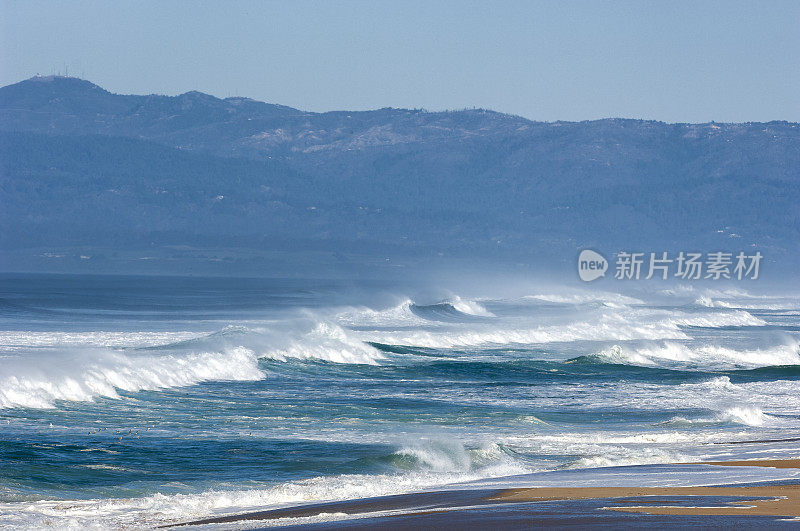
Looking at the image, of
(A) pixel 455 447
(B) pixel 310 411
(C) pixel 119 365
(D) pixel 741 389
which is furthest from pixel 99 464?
(D) pixel 741 389

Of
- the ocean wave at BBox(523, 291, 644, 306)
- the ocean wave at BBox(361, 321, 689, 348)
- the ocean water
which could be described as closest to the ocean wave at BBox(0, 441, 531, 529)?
the ocean water

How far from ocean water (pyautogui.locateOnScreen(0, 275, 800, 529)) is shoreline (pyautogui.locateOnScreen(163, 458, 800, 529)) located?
1.29 m

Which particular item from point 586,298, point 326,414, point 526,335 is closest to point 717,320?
point 526,335

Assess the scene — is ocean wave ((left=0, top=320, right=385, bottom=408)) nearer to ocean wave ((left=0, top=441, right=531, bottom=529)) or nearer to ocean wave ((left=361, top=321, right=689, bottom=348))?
ocean wave ((left=361, top=321, right=689, bottom=348))

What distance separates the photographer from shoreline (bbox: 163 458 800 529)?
1169 centimetres

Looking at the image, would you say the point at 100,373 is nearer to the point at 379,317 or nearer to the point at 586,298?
the point at 379,317

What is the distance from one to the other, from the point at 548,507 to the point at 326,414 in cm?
1147

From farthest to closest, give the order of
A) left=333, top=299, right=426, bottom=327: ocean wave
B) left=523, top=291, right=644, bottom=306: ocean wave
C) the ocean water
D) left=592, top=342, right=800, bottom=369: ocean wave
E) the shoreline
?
left=523, top=291, right=644, bottom=306: ocean wave
left=333, top=299, right=426, bottom=327: ocean wave
left=592, top=342, right=800, bottom=369: ocean wave
the ocean water
the shoreline

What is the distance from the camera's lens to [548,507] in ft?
41.2

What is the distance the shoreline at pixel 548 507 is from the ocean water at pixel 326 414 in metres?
1.29

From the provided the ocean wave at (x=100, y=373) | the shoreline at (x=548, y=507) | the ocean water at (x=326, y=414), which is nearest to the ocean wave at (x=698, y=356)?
the ocean water at (x=326, y=414)

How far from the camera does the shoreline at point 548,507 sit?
11688 mm

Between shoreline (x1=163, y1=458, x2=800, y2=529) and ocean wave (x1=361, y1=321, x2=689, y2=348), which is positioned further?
ocean wave (x1=361, y1=321, x2=689, y2=348)

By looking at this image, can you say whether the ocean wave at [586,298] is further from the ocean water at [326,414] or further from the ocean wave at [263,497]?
the ocean wave at [263,497]
